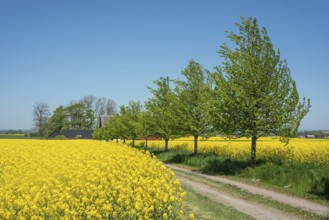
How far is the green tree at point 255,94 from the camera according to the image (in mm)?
20406

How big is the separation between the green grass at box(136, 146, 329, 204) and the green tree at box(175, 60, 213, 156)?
3488 mm

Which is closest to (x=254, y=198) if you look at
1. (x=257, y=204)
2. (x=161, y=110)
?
(x=257, y=204)

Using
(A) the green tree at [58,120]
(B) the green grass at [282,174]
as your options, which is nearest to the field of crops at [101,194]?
(B) the green grass at [282,174]

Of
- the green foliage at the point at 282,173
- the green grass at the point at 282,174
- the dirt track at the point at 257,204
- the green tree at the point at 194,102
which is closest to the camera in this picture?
the dirt track at the point at 257,204

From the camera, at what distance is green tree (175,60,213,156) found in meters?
28.9

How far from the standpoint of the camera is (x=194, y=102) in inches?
1172

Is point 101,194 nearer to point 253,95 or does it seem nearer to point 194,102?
point 253,95

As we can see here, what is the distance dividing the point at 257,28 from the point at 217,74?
3.64 meters

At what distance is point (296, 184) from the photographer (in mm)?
16703

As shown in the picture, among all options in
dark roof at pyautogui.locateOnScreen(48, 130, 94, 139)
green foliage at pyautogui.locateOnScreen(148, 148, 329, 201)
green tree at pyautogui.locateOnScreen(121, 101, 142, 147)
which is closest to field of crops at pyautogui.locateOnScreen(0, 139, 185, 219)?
green foliage at pyautogui.locateOnScreen(148, 148, 329, 201)

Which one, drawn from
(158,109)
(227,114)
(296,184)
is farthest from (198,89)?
(296,184)

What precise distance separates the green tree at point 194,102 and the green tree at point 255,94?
20.9 feet

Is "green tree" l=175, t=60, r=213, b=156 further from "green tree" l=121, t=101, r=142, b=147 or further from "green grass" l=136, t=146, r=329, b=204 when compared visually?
"green tree" l=121, t=101, r=142, b=147

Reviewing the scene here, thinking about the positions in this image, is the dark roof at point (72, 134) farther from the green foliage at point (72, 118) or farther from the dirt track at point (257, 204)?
the dirt track at point (257, 204)
